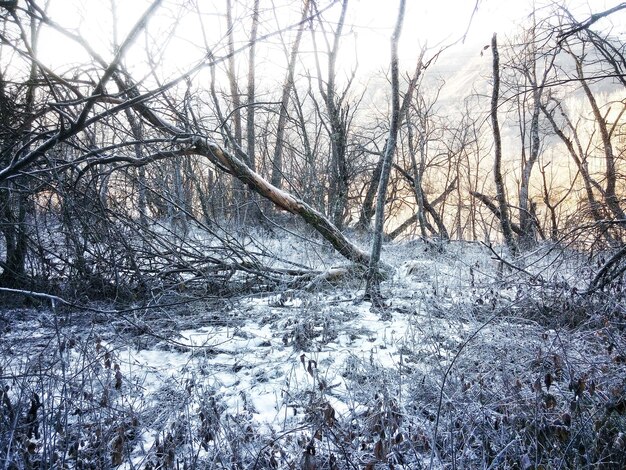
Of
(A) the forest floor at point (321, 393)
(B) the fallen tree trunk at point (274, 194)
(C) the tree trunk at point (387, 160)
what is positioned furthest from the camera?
(B) the fallen tree trunk at point (274, 194)

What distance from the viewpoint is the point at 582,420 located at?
6.44 ft

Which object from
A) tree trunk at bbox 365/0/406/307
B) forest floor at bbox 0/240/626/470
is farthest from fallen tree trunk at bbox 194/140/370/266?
forest floor at bbox 0/240/626/470

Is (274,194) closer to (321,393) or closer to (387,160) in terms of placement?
(387,160)

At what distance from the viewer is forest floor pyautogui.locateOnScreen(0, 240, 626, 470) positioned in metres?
1.94

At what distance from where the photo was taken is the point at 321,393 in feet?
7.86

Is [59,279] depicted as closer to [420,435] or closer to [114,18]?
[420,435]

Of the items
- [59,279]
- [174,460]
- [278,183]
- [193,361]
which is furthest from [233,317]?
[278,183]

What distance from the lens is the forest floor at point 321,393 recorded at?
194 cm

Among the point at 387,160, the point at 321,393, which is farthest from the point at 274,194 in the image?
the point at 321,393

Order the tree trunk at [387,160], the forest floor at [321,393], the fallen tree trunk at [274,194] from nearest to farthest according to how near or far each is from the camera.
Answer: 1. the forest floor at [321,393]
2. the tree trunk at [387,160]
3. the fallen tree trunk at [274,194]

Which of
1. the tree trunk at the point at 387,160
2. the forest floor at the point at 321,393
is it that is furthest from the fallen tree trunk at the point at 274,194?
the forest floor at the point at 321,393

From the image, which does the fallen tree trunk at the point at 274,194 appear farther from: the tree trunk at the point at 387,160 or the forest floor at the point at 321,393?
the forest floor at the point at 321,393

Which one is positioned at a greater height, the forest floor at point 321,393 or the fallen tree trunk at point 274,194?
the fallen tree trunk at point 274,194

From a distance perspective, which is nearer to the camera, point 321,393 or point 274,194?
point 321,393
